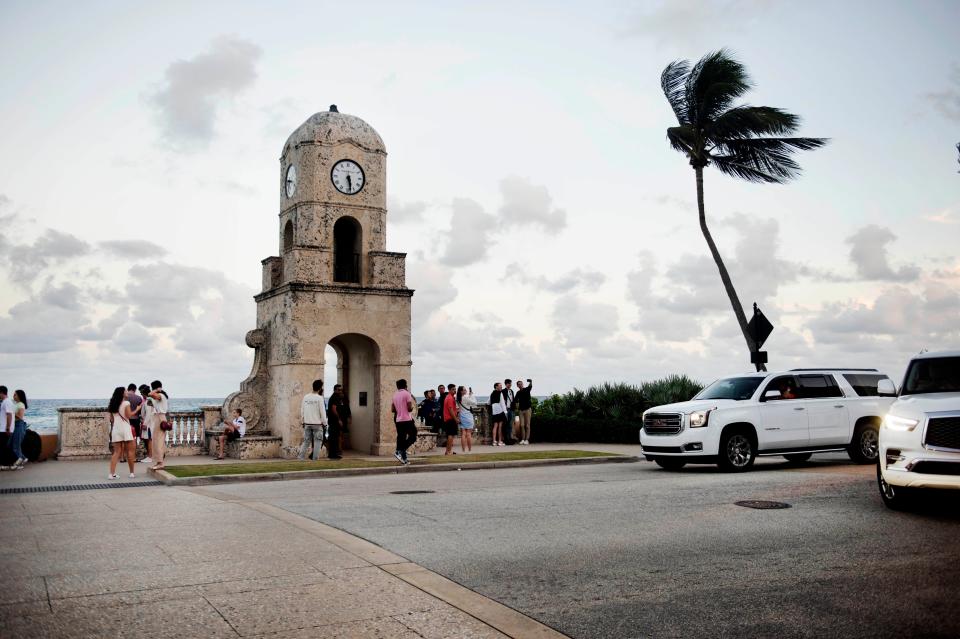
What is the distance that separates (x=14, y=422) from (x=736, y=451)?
1612 centimetres

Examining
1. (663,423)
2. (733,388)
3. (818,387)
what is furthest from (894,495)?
(818,387)

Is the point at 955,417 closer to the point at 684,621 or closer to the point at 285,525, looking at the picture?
the point at 684,621

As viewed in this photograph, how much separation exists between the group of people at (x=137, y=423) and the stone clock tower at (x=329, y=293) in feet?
8.01

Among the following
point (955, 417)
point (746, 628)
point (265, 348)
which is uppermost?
point (265, 348)

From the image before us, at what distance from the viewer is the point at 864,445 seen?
54.1ft

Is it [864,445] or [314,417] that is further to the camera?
[314,417]

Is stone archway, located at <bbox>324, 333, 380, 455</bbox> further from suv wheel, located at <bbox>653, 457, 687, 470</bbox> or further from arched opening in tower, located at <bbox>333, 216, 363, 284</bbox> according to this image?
suv wheel, located at <bbox>653, 457, 687, 470</bbox>

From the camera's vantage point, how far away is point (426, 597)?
615 centimetres

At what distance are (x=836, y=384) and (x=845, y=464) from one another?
1.64 meters

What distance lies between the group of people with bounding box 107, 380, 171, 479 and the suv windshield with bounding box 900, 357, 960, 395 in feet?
43.8

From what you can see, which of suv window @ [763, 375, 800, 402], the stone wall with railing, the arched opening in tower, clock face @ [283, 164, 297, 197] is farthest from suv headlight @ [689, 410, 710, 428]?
clock face @ [283, 164, 297, 197]

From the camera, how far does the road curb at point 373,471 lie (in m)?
15.4

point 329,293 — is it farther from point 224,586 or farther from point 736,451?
point 224,586

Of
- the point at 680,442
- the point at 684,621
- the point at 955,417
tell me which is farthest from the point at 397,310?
the point at 684,621
